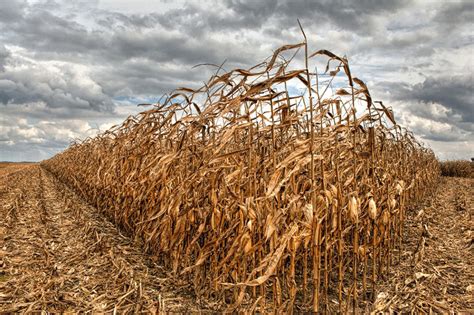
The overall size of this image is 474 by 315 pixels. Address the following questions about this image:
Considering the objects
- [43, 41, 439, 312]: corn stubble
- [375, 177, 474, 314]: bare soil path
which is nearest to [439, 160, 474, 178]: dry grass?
[375, 177, 474, 314]: bare soil path

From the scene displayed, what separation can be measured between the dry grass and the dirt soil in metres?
24.2

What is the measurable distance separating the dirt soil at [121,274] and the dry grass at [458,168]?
2424 centimetres

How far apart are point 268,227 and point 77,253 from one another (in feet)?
12.2

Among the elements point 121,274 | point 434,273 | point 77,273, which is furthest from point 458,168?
point 77,273

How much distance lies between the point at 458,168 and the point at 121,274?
99.2 ft

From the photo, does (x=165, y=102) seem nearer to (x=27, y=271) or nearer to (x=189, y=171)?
(x=189, y=171)

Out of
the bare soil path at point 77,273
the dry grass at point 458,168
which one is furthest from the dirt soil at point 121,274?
the dry grass at point 458,168

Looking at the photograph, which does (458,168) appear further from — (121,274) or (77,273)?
(77,273)

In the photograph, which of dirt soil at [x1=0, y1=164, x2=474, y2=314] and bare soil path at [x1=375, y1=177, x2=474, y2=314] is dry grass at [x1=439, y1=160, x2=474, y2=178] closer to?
bare soil path at [x1=375, y1=177, x2=474, y2=314]

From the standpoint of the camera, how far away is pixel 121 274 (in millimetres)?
4590

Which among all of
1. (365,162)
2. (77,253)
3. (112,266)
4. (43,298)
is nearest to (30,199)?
(77,253)

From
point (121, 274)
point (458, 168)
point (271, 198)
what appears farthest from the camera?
point (458, 168)

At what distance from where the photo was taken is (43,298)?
384cm

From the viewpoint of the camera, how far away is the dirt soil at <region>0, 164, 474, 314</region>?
3.86 metres
